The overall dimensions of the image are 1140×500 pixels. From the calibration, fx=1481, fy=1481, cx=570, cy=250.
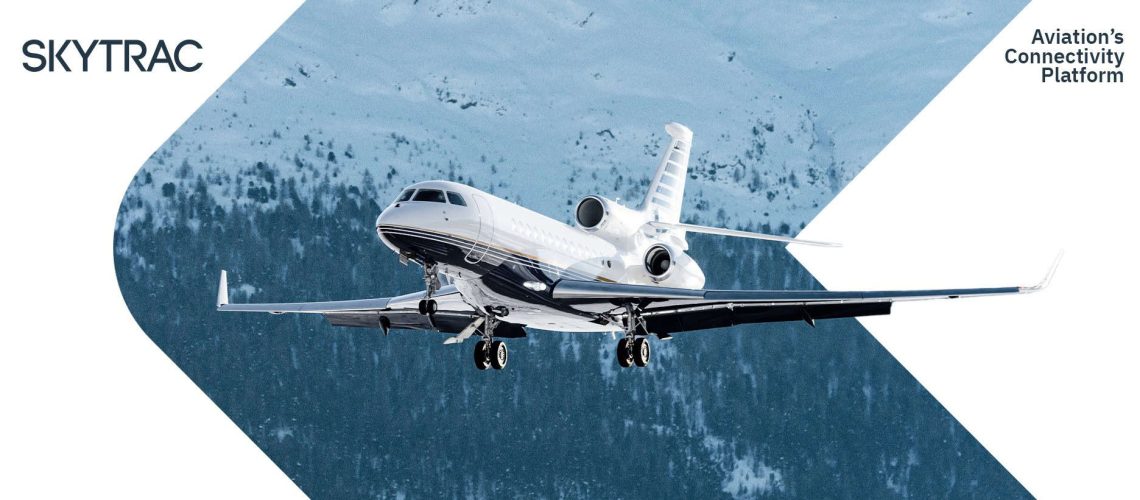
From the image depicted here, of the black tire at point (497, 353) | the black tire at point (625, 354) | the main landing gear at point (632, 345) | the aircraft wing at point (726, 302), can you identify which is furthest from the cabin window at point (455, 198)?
the black tire at point (625, 354)

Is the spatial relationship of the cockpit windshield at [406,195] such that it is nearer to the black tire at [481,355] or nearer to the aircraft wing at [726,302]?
the aircraft wing at [726,302]

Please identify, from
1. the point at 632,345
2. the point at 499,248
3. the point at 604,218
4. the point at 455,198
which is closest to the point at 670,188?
the point at 604,218

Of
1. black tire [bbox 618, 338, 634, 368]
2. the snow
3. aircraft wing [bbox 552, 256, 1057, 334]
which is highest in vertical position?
aircraft wing [bbox 552, 256, 1057, 334]

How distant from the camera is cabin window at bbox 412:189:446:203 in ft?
75.9

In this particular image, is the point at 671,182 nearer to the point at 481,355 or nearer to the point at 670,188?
the point at 670,188

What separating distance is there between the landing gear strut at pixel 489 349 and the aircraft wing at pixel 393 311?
54cm

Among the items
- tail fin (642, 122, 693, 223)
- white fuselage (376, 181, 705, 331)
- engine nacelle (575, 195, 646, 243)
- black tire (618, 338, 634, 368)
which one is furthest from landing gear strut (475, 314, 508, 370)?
tail fin (642, 122, 693, 223)

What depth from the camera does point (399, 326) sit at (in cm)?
3012

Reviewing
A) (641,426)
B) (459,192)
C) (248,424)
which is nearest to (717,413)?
(641,426)

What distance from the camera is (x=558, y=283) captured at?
25031 mm

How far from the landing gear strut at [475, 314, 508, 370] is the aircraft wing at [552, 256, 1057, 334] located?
159cm

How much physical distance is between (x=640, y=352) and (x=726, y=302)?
5.75 feet

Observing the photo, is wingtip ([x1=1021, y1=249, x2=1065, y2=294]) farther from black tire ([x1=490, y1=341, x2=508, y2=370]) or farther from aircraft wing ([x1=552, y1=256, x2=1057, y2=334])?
black tire ([x1=490, y1=341, x2=508, y2=370])

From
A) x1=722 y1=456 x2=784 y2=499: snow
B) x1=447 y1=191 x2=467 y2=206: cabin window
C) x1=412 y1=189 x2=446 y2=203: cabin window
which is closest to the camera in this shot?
x1=412 y1=189 x2=446 y2=203: cabin window
